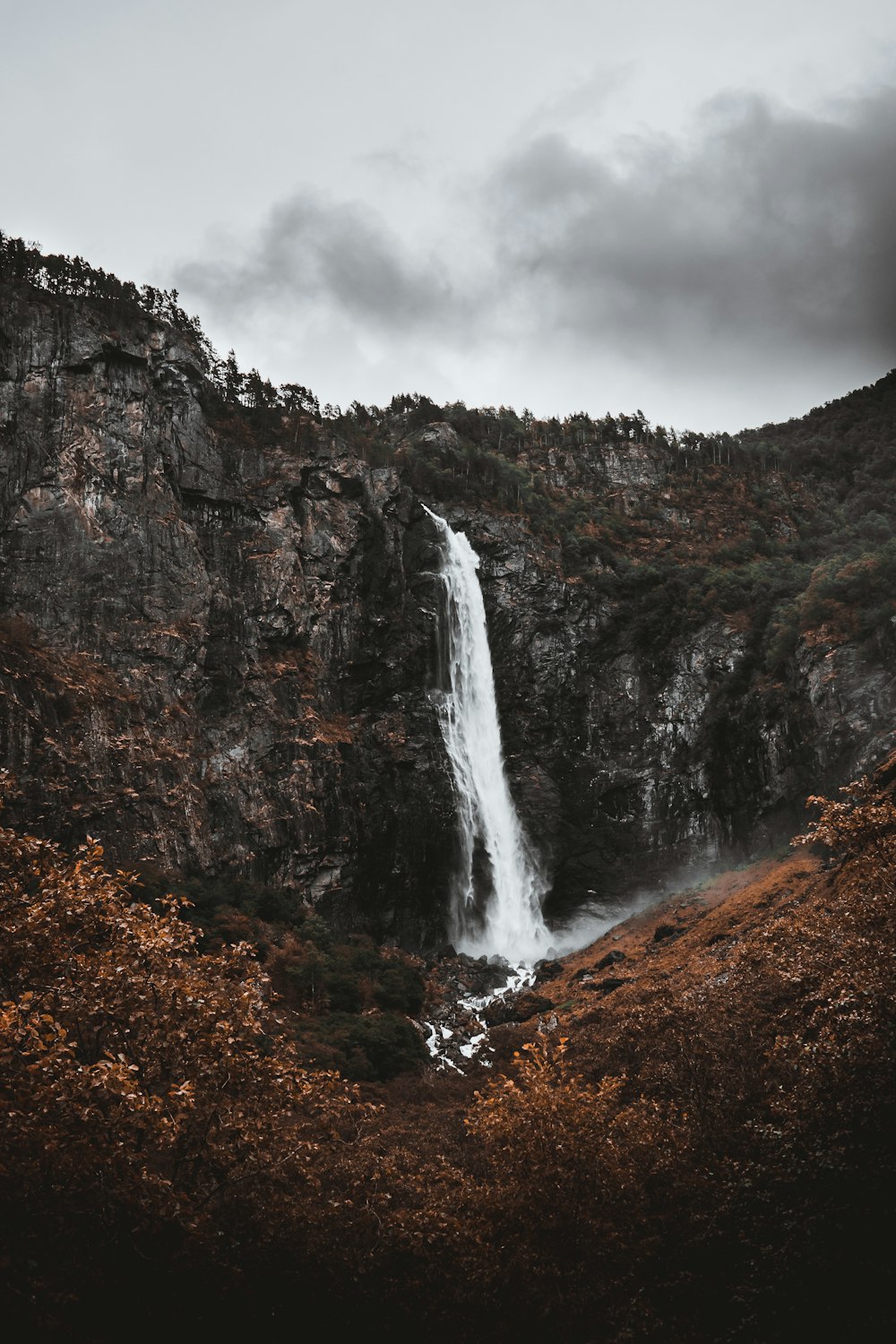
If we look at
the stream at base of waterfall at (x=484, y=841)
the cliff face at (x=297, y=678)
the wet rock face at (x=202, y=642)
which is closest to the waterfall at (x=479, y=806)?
the stream at base of waterfall at (x=484, y=841)

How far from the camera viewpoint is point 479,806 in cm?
5856

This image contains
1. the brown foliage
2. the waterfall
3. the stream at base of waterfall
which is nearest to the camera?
the brown foliage

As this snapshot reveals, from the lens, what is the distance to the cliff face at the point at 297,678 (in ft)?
157

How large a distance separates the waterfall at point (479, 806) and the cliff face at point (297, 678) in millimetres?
1326

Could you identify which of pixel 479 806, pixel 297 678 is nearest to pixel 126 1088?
pixel 297 678

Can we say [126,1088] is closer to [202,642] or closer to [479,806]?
[202,642]

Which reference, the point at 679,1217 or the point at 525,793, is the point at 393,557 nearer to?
the point at 525,793

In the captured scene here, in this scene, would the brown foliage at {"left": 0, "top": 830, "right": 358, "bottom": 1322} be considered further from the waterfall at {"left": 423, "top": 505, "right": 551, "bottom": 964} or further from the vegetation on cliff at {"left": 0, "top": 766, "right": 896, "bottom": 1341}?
the waterfall at {"left": 423, "top": 505, "right": 551, "bottom": 964}

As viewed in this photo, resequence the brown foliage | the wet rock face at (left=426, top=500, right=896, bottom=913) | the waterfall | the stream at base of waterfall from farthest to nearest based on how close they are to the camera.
Result: the waterfall → the stream at base of waterfall → the wet rock face at (left=426, top=500, right=896, bottom=913) → the brown foliage

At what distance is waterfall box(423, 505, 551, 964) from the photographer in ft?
181

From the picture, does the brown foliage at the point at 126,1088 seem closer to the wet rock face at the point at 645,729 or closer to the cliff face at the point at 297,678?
the cliff face at the point at 297,678

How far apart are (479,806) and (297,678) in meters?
14.7

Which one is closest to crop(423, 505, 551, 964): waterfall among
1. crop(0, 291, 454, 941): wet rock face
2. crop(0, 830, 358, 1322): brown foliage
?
crop(0, 291, 454, 941): wet rock face

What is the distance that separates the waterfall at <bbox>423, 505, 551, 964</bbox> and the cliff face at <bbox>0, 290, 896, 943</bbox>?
1.33 m
